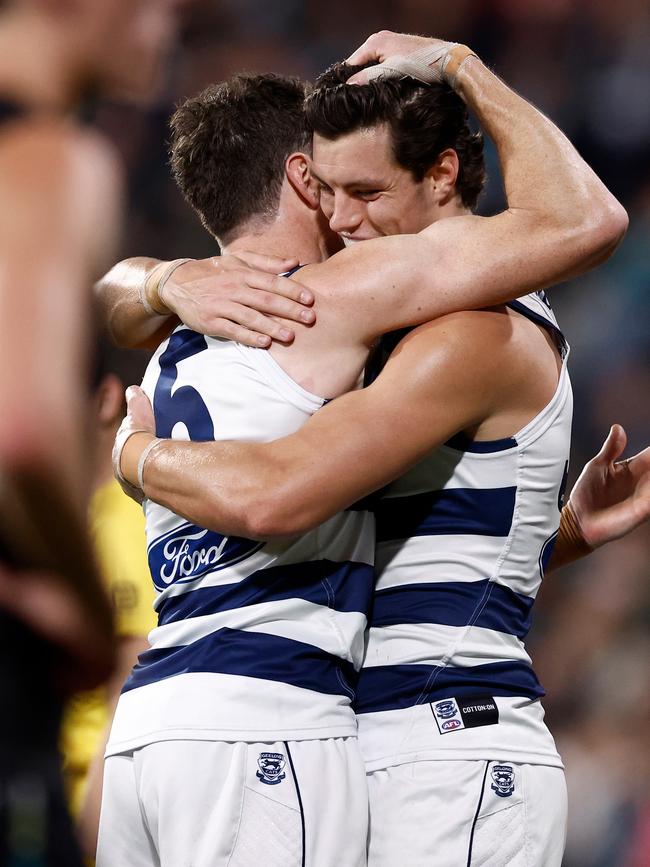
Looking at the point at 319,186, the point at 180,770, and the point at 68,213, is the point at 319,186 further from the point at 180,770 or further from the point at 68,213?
the point at 180,770

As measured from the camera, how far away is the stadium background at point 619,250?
5418mm

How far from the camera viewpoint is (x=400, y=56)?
7.73 feet

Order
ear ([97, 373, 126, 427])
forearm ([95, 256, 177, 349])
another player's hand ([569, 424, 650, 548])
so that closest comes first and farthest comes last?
forearm ([95, 256, 177, 349]) → another player's hand ([569, 424, 650, 548]) → ear ([97, 373, 126, 427])

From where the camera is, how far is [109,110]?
231 inches

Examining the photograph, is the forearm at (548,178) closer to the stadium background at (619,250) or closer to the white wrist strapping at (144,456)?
the white wrist strapping at (144,456)

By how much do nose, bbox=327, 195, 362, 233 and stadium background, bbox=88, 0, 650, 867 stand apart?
3.27m

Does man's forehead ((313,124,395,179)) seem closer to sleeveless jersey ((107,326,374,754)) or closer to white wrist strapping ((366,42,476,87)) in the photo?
white wrist strapping ((366,42,476,87))

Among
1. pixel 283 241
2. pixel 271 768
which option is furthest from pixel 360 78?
pixel 271 768

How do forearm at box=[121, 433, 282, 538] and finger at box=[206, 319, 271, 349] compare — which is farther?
finger at box=[206, 319, 271, 349]

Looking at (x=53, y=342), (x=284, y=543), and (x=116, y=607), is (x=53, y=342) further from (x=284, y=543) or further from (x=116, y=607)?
(x=116, y=607)

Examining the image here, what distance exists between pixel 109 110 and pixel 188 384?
421cm

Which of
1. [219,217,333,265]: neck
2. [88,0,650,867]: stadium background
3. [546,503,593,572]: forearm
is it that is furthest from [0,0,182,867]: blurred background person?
[88,0,650,867]: stadium background

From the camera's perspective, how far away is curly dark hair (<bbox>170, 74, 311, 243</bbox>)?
2.36 meters

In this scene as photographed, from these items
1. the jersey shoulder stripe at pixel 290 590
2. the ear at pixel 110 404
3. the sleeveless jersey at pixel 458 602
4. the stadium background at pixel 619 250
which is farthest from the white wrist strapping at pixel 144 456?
the stadium background at pixel 619 250
